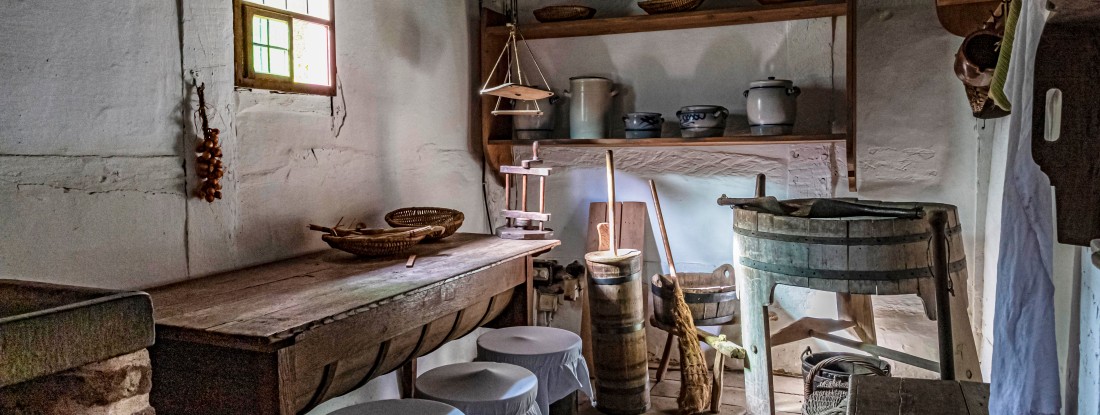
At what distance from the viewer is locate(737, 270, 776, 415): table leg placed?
294 cm

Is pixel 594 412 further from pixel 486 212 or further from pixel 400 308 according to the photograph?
pixel 400 308

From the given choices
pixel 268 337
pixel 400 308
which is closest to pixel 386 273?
pixel 400 308

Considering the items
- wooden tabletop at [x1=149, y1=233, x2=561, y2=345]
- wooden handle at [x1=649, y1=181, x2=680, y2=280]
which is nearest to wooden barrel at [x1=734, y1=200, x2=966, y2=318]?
wooden tabletop at [x1=149, y1=233, x2=561, y2=345]

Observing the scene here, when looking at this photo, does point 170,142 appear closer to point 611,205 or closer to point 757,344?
point 611,205

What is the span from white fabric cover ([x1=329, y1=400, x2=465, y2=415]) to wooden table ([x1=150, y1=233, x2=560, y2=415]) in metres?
0.08

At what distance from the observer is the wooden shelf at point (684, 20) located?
344 centimetres

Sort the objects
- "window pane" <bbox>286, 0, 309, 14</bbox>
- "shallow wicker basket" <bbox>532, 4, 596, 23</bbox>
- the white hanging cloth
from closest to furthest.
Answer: the white hanging cloth → "window pane" <bbox>286, 0, 309, 14</bbox> → "shallow wicker basket" <bbox>532, 4, 596, 23</bbox>

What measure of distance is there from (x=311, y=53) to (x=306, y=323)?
1.47 metres

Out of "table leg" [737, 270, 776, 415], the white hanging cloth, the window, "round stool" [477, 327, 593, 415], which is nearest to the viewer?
the white hanging cloth

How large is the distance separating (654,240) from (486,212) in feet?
3.04

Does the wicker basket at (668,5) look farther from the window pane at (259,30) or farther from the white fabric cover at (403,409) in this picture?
the white fabric cover at (403,409)

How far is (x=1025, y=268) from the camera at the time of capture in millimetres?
1331

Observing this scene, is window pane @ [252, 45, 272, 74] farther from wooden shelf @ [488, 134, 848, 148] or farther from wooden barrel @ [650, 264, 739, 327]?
wooden barrel @ [650, 264, 739, 327]

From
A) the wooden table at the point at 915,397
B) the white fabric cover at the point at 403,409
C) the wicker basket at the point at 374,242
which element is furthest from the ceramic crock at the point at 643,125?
the white fabric cover at the point at 403,409
